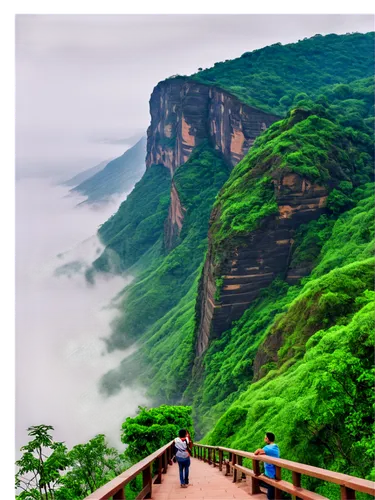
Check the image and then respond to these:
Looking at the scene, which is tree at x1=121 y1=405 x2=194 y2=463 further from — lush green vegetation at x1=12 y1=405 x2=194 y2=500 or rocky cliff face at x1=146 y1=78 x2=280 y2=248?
rocky cliff face at x1=146 y1=78 x2=280 y2=248

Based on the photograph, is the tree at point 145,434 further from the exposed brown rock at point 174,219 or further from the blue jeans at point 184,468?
the exposed brown rock at point 174,219

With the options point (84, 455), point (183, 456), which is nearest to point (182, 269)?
point (84, 455)

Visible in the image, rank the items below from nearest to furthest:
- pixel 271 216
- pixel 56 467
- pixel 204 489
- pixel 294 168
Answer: pixel 204 489 → pixel 56 467 → pixel 294 168 → pixel 271 216

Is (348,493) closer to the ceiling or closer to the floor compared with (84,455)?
closer to the ceiling

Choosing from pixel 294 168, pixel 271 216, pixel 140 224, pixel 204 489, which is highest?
pixel 294 168

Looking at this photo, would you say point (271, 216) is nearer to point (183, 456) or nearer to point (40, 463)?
point (40, 463)

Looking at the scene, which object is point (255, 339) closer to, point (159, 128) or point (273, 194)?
point (273, 194)
